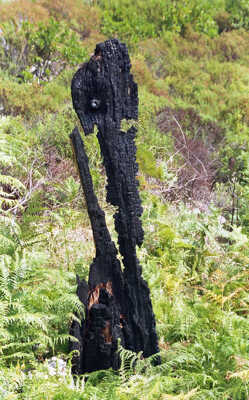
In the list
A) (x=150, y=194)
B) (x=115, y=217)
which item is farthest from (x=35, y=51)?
(x=115, y=217)

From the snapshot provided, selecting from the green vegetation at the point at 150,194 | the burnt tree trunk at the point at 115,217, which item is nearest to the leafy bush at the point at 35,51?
the green vegetation at the point at 150,194

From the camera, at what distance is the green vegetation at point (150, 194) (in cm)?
222

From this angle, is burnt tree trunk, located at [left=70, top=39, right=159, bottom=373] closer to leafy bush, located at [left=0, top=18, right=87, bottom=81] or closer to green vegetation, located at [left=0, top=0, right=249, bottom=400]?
green vegetation, located at [left=0, top=0, right=249, bottom=400]

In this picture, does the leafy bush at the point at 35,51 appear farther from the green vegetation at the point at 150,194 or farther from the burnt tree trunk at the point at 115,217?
the burnt tree trunk at the point at 115,217

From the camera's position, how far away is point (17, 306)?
7.43ft

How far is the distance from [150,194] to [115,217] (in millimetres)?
2514

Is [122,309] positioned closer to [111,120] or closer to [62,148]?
[111,120]

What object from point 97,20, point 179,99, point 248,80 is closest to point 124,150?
point 179,99

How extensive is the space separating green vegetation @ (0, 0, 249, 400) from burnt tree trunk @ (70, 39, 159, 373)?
111mm

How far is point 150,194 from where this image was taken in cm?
470

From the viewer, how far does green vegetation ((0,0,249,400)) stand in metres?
2.22

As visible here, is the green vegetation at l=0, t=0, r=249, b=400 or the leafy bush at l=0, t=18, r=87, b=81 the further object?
the leafy bush at l=0, t=18, r=87, b=81

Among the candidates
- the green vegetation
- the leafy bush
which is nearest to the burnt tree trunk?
the green vegetation

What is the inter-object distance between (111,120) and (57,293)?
1.21m
